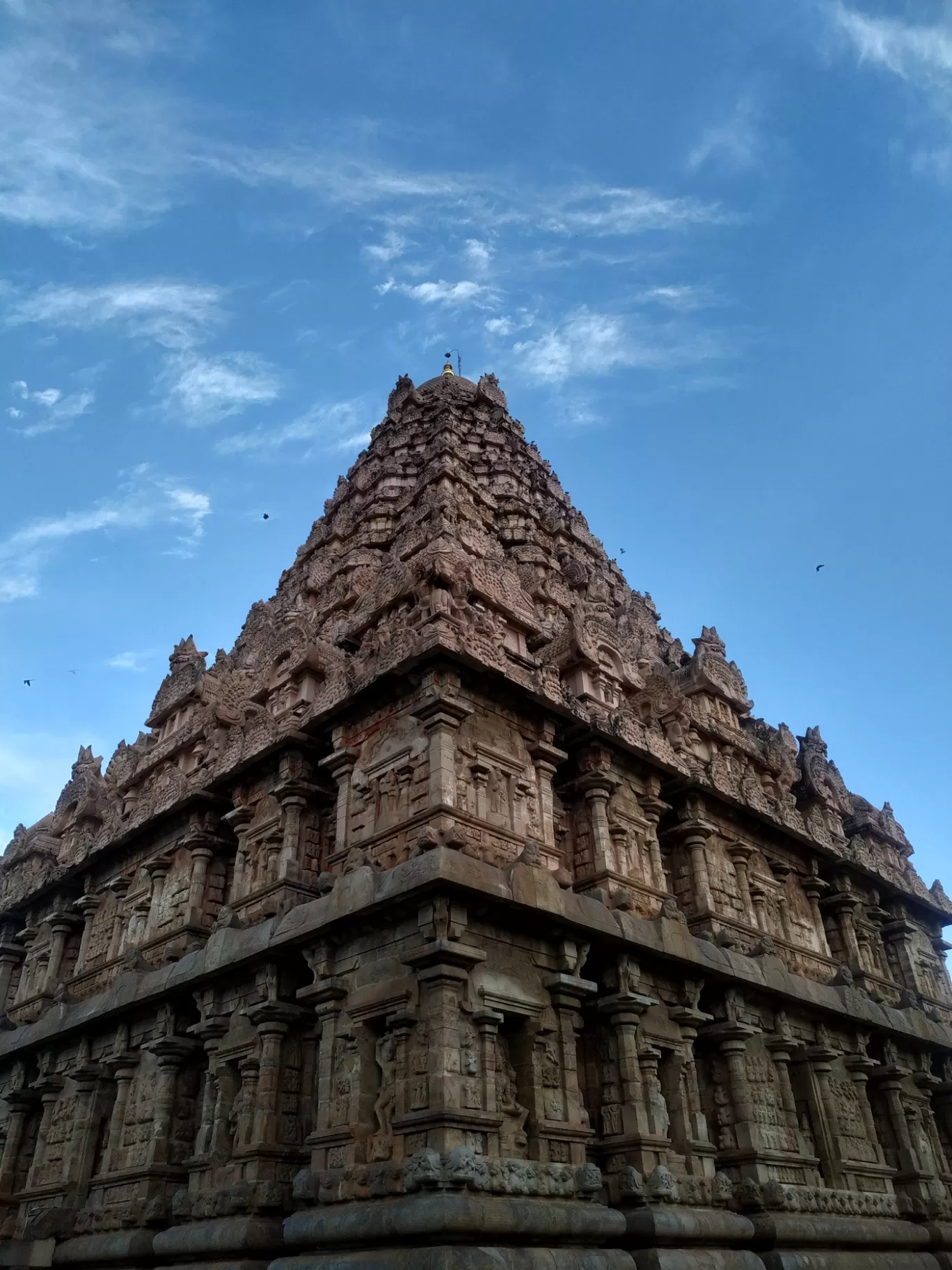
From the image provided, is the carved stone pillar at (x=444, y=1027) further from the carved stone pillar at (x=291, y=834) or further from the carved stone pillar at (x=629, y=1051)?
the carved stone pillar at (x=291, y=834)

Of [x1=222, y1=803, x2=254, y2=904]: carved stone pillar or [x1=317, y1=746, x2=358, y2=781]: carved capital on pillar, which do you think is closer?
[x1=317, y1=746, x2=358, y2=781]: carved capital on pillar

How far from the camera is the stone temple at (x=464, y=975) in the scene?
39.9ft

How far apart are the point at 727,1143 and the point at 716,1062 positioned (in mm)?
1236

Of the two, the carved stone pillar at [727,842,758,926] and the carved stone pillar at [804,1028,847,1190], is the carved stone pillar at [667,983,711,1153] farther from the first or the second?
the carved stone pillar at [727,842,758,926]

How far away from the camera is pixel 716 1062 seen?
53.9 feet

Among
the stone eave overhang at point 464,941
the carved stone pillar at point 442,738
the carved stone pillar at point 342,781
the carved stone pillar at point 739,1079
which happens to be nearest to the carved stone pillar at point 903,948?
the stone eave overhang at point 464,941

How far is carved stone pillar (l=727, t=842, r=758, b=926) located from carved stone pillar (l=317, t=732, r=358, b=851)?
8.62 meters

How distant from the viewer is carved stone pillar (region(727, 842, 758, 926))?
1970cm

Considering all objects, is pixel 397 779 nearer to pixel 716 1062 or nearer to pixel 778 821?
pixel 716 1062

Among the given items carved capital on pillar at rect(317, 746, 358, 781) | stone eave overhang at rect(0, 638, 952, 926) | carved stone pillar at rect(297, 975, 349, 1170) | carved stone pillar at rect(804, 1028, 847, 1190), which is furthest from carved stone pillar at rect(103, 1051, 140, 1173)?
carved stone pillar at rect(804, 1028, 847, 1190)

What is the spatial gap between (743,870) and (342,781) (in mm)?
9076

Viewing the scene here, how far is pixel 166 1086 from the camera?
52.4 ft

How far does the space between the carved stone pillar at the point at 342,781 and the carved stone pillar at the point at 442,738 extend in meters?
1.75

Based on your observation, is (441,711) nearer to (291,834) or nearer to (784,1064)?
(291,834)
